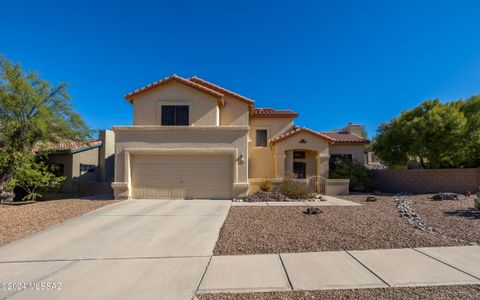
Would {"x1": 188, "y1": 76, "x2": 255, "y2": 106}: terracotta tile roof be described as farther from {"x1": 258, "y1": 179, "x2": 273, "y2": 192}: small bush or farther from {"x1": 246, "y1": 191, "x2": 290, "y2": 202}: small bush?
{"x1": 246, "y1": 191, "x2": 290, "y2": 202}: small bush

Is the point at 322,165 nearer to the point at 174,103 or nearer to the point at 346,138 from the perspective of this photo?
the point at 346,138

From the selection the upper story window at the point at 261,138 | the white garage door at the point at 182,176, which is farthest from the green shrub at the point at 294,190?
the upper story window at the point at 261,138

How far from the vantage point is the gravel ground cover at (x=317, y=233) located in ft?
19.0

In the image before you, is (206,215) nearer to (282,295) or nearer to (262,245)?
(262,245)

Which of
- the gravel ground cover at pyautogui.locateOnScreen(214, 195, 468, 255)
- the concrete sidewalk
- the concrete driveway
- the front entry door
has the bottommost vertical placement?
the concrete driveway

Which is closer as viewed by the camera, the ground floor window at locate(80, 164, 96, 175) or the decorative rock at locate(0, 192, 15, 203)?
the decorative rock at locate(0, 192, 15, 203)

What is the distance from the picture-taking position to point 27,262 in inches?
203

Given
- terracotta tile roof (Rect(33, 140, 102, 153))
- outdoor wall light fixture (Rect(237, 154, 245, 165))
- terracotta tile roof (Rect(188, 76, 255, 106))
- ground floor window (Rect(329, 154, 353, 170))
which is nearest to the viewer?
outdoor wall light fixture (Rect(237, 154, 245, 165))

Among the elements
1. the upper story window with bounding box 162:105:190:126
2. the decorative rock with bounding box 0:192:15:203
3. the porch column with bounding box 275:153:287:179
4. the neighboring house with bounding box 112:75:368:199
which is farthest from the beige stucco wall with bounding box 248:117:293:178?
the decorative rock with bounding box 0:192:15:203

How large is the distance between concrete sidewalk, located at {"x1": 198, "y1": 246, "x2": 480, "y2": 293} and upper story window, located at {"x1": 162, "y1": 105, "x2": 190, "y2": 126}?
11.6 m

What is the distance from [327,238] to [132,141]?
11.1m

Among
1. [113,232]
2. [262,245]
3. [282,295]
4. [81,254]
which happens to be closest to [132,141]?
[113,232]

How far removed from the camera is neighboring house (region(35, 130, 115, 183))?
17703 millimetres

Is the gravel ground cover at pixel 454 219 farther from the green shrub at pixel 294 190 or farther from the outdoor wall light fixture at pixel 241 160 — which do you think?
the outdoor wall light fixture at pixel 241 160
